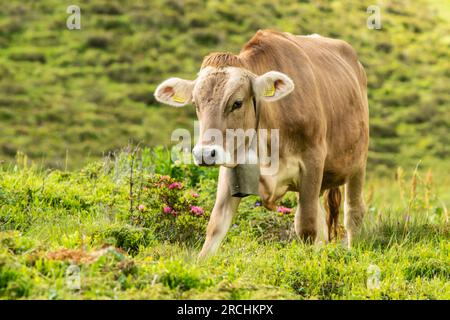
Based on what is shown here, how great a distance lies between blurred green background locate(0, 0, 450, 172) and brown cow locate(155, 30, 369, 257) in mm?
14258

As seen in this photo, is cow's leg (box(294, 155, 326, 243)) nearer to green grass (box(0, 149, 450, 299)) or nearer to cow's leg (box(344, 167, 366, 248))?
green grass (box(0, 149, 450, 299))

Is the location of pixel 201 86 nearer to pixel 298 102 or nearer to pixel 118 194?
pixel 298 102

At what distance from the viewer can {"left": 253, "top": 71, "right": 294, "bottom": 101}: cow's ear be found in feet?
22.1

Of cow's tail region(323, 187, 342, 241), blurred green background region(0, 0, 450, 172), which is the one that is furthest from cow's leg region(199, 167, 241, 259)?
blurred green background region(0, 0, 450, 172)

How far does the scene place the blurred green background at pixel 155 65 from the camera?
1018 inches

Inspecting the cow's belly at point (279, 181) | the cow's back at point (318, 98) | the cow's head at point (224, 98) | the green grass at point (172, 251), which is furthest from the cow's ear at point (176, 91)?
the green grass at point (172, 251)

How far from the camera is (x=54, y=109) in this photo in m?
26.6

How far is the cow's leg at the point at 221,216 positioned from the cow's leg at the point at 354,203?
2.16 metres

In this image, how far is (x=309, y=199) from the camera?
7.30 metres

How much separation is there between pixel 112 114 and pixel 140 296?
72.8ft

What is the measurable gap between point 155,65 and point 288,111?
24384 mm

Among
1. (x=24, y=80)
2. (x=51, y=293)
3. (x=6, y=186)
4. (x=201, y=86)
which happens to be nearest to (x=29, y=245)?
(x=51, y=293)

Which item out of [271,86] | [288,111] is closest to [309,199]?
[288,111]

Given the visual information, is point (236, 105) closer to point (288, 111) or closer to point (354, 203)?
point (288, 111)
